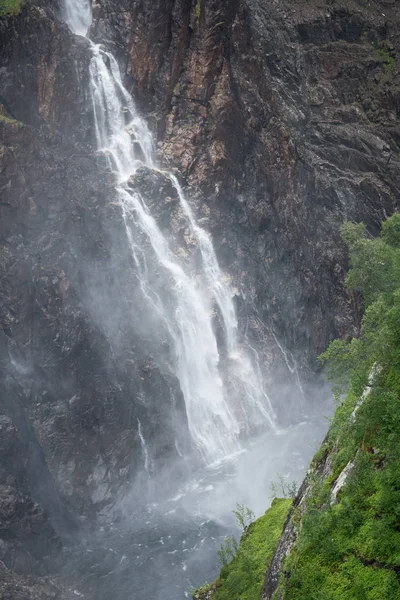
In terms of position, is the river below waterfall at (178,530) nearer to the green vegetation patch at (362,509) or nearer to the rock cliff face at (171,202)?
the rock cliff face at (171,202)

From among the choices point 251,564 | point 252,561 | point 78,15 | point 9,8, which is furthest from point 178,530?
point 78,15

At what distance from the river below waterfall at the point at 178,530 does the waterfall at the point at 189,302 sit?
349cm

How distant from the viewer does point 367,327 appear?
102ft

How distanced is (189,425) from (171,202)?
78.5 feet

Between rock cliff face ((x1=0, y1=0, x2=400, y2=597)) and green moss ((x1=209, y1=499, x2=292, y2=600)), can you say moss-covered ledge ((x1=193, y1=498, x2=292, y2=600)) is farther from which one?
rock cliff face ((x1=0, y1=0, x2=400, y2=597))

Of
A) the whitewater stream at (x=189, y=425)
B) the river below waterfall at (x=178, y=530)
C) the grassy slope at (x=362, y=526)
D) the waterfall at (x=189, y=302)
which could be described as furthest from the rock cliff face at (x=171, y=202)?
the grassy slope at (x=362, y=526)

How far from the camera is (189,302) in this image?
193ft

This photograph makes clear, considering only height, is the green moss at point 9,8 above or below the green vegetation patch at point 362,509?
above

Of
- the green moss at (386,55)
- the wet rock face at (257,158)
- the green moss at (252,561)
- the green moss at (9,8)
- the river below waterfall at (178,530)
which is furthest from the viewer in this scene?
the green moss at (386,55)

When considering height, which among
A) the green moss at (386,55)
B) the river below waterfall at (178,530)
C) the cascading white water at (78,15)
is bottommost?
the river below waterfall at (178,530)

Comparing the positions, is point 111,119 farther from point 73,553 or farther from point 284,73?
point 73,553

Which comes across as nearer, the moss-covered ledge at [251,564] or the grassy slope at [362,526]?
the grassy slope at [362,526]

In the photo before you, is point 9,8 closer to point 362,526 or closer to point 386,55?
point 386,55

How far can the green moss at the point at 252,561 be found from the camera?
2305 centimetres
